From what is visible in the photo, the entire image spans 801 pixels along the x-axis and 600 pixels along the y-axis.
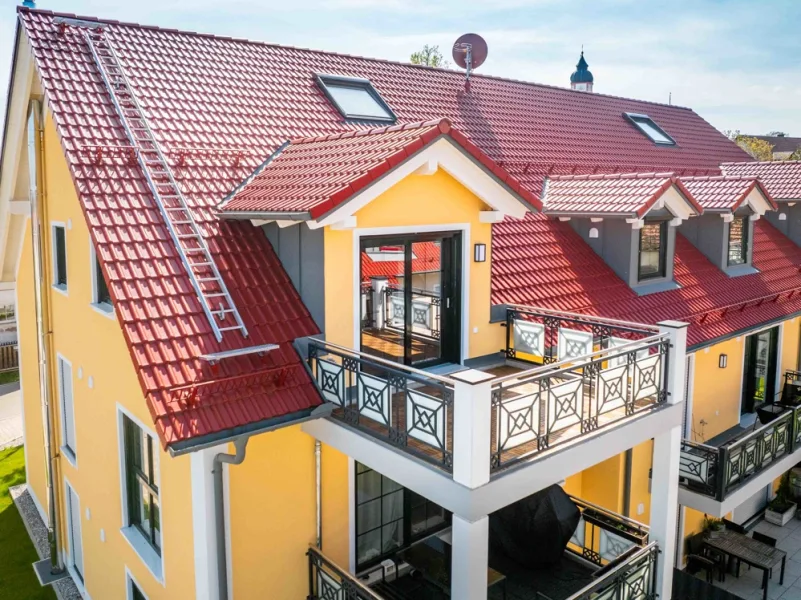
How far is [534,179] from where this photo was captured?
14.4 m

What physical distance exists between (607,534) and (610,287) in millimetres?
4747

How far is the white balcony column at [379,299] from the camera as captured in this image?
9242 mm

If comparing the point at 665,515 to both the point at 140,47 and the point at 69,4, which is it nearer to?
the point at 140,47

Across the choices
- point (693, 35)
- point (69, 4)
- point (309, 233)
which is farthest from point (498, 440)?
point (693, 35)

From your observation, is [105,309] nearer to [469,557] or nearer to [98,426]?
[98,426]

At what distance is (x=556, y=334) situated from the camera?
1020 cm

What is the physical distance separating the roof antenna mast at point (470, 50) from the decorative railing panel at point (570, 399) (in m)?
11.0

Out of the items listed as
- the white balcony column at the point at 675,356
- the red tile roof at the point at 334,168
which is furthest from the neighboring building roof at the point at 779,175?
the red tile roof at the point at 334,168

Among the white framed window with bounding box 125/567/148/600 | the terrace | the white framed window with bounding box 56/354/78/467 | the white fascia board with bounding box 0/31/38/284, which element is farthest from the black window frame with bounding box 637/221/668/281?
the white fascia board with bounding box 0/31/38/284

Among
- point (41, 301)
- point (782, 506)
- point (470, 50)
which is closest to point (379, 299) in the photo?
point (41, 301)

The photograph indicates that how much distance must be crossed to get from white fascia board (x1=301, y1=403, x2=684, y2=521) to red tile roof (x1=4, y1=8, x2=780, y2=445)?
667mm

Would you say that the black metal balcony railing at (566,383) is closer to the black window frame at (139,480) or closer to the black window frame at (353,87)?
the black window frame at (139,480)

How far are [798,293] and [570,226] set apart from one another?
6842 millimetres

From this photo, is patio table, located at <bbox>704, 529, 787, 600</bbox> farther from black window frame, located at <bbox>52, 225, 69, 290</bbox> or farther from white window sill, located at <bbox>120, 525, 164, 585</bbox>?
black window frame, located at <bbox>52, 225, 69, 290</bbox>
